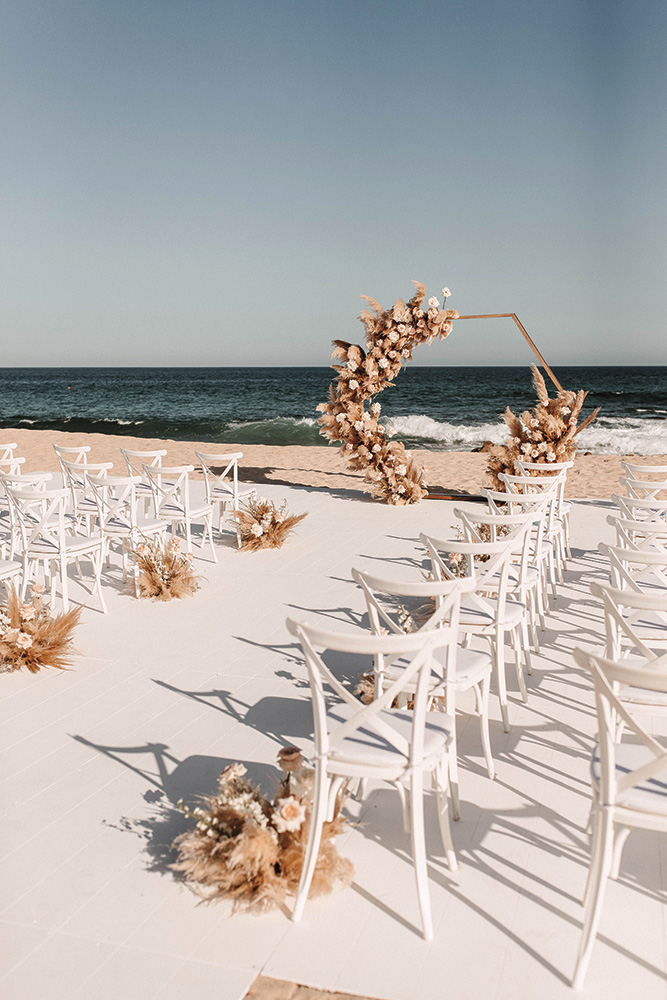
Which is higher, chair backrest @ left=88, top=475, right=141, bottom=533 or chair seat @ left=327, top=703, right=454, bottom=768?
chair backrest @ left=88, top=475, right=141, bottom=533

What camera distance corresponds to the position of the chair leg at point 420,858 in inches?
87.0

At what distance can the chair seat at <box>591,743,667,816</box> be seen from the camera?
2.03 metres

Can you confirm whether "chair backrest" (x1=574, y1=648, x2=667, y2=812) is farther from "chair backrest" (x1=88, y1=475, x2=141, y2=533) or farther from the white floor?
"chair backrest" (x1=88, y1=475, x2=141, y2=533)

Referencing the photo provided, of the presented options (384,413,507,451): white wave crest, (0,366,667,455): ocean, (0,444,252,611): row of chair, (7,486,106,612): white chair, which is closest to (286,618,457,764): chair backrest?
(0,444,252,611): row of chair

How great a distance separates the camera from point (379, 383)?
373 inches

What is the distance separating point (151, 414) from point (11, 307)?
28.5 metres

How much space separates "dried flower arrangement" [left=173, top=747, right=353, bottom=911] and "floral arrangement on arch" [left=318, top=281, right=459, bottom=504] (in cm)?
701

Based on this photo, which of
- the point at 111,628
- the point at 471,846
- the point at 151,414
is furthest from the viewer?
the point at 151,414

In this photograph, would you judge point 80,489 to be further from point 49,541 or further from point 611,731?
point 611,731

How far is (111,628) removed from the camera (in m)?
5.16

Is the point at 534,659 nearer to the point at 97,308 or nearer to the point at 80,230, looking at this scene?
the point at 80,230

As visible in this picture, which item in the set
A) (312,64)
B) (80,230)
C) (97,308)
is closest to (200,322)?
(97,308)

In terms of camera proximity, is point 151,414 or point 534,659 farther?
point 151,414

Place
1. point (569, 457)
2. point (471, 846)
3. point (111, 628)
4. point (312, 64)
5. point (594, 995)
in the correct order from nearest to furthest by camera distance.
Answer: point (594, 995)
point (471, 846)
point (111, 628)
point (569, 457)
point (312, 64)
